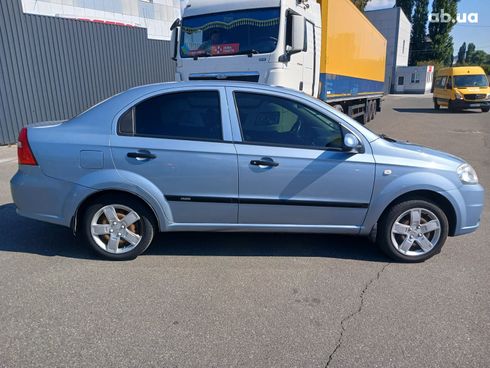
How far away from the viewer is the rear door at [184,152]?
3.27 meters

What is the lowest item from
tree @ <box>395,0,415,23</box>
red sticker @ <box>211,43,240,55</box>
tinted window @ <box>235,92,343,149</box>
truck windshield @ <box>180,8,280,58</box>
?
tinted window @ <box>235,92,343,149</box>

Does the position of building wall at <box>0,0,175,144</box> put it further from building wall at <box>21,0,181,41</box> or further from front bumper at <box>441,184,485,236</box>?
front bumper at <box>441,184,485,236</box>

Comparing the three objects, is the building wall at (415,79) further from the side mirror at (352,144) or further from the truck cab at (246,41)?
the side mirror at (352,144)

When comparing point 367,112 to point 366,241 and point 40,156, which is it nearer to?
point 366,241

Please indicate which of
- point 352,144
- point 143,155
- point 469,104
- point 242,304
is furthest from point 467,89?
point 242,304

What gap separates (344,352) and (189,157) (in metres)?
1.95

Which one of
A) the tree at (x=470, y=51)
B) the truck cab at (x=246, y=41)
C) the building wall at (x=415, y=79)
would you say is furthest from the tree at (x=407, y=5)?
the tree at (x=470, y=51)

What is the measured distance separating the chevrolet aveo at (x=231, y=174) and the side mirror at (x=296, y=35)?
2.94 m

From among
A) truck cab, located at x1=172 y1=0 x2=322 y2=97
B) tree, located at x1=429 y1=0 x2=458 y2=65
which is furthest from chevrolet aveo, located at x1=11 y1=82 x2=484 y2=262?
tree, located at x1=429 y1=0 x2=458 y2=65

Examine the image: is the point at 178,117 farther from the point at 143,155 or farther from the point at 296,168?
the point at 296,168

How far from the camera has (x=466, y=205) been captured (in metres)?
3.46

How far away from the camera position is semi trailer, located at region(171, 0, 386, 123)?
20.0 feet

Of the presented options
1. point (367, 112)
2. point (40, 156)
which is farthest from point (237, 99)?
point (367, 112)

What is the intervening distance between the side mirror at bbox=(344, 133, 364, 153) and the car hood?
0.15m
